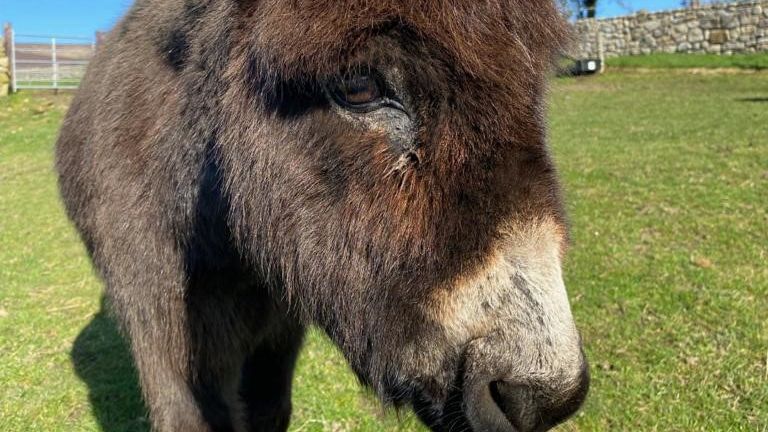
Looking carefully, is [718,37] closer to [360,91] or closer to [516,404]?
[360,91]

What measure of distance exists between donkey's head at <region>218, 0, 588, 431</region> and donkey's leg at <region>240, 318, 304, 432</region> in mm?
1666

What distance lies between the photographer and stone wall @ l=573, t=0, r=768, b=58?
21391 millimetres

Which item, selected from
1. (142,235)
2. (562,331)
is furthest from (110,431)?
(562,331)

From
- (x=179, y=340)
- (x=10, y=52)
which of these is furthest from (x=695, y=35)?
(x=179, y=340)

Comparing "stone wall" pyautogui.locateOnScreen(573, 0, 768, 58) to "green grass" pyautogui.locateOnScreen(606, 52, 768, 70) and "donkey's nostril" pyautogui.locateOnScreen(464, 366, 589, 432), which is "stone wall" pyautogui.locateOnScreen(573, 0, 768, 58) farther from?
"donkey's nostril" pyautogui.locateOnScreen(464, 366, 589, 432)

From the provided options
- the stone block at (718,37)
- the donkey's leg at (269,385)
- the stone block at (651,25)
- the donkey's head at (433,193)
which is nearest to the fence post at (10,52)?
the donkey's leg at (269,385)

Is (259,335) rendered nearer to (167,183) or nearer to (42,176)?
(167,183)

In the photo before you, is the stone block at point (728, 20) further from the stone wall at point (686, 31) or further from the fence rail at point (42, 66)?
the fence rail at point (42, 66)

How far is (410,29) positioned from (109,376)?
3985mm

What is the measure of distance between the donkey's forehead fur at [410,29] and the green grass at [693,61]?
22.1m

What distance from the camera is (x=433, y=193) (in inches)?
62.2

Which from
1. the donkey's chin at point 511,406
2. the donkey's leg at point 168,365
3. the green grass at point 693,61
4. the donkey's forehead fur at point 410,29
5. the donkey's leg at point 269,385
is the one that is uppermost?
the donkey's forehead fur at point 410,29

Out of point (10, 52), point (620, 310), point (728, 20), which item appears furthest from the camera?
point (728, 20)

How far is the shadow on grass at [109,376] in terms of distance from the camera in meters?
4.00
